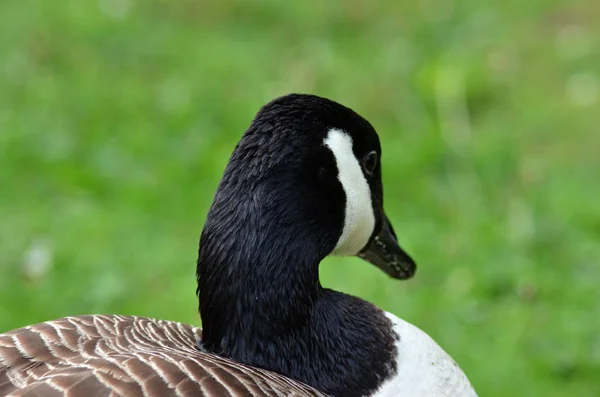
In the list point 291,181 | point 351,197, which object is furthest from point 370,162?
point 291,181

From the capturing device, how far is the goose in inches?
80.4

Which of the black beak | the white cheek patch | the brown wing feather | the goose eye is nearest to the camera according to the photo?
the brown wing feather

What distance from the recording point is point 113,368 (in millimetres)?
1821

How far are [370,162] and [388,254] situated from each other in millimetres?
386

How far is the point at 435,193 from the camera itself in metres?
4.33

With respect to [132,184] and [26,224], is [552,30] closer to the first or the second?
[132,184]

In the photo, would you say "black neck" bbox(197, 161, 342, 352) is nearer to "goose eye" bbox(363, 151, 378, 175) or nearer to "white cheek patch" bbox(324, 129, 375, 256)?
"white cheek patch" bbox(324, 129, 375, 256)

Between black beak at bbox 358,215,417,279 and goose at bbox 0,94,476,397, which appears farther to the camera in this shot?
black beak at bbox 358,215,417,279

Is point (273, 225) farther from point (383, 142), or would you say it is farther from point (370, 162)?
point (383, 142)

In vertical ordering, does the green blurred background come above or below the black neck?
above

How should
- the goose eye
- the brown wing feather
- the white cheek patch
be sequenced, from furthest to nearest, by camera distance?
the goose eye → the white cheek patch → the brown wing feather

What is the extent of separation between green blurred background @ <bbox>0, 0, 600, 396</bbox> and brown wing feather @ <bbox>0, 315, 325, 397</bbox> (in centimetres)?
145

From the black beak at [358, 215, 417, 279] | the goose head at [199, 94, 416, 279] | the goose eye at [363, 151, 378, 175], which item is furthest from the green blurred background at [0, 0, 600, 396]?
the goose head at [199, 94, 416, 279]

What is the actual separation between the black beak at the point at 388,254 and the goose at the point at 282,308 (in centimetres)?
Result: 40
